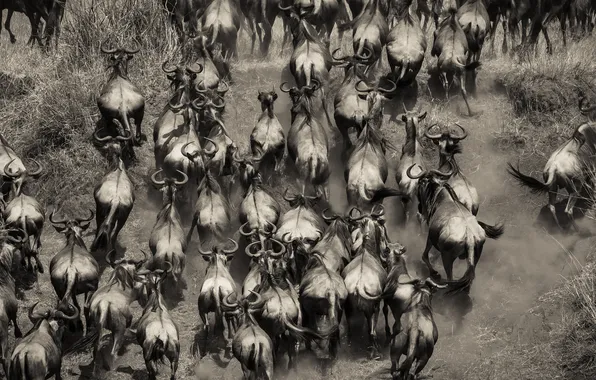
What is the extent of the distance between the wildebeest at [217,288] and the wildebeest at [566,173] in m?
3.60

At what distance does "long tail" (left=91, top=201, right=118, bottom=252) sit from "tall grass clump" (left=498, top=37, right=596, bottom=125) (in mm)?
5185

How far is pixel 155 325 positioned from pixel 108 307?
569mm

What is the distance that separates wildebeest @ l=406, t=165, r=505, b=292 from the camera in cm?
1364

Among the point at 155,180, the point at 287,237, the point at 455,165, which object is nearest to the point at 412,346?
the point at 287,237

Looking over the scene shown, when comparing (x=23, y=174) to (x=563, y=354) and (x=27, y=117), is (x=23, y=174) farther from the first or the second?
(x=563, y=354)

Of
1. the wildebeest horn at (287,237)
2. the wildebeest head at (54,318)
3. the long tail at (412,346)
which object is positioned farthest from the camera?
the wildebeest horn at (287,237)

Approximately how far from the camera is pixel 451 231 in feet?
45.0

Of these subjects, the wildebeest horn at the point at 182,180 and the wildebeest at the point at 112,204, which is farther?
the wildebeest horn at the point at 182,180

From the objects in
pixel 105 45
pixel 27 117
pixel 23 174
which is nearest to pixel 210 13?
pixel 105 45

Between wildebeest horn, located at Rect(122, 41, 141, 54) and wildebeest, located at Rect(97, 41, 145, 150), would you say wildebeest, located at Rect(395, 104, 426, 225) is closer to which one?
wildebeest, located at Rect(97, 41, 145, 150)

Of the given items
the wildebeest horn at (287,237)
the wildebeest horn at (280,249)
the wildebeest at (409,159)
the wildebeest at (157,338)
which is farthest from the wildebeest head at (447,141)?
the wildebeest at (157,338)

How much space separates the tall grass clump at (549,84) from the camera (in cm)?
1648

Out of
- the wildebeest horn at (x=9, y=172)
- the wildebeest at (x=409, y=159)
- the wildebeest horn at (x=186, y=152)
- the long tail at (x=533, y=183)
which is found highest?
the wildebeest horn at (x=186, y=152)

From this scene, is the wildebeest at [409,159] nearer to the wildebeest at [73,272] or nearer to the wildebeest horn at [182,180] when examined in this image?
the wildebeest horn at [182,180]
